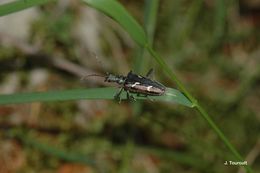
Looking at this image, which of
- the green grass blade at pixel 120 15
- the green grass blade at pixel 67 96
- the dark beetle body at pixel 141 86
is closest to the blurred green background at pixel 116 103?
the dark beetle body at pixel 141 86

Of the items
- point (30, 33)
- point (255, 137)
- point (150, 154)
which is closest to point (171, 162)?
point (150, 154)

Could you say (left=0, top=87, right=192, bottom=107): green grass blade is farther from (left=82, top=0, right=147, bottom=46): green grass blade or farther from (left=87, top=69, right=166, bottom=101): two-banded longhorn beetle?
(left=82, top=0, right=147, bottom=46): green grass blade

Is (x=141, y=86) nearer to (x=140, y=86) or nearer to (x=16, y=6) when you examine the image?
(x=140, y=86)

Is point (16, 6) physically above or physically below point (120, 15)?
above

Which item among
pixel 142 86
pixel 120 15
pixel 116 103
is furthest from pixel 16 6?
pixel 116 103

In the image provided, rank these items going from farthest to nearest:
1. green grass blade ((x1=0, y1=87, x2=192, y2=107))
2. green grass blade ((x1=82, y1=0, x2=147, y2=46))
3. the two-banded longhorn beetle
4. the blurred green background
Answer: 1. the blurred green background
2. the two-banded longhorn beetle
3. green grass blade ((x1=0, y1=87, x2=192, y2=107))
4. green grass blade ((x1=82, y1=0, x2=147, y2=46))

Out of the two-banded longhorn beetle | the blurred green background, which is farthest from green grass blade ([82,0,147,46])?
the blurred green background
